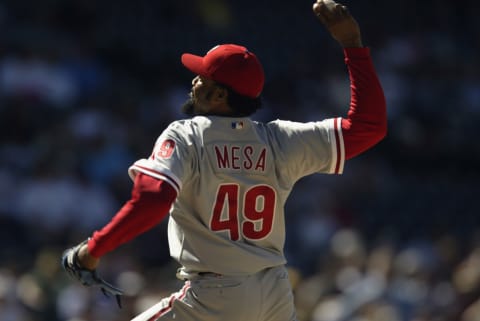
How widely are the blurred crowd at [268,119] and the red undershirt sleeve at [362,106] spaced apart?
3.23m

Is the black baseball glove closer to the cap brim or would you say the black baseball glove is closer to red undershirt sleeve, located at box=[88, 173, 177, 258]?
red undershirt sleeve, located at box=[88, 173, 177, 258]

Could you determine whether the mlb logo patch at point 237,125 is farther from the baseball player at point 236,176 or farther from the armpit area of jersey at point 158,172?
the armpit area of jersey at point 158,172

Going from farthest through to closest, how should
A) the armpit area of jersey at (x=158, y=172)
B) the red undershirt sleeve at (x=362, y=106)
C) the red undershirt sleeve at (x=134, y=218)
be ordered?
1. the red undershirt sleeve at (x=362, y=106)
2. the armpit area of jersey at (x=158, y=172)
3. the red undershirt sleeve at (x=134, y=218)

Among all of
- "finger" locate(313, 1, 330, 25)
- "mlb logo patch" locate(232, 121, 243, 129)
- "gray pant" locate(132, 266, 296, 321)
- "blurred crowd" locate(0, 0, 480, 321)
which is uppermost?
"finger" locate(313, 1, 330, 25)

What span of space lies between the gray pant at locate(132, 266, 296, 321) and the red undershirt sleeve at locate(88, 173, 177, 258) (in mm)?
454

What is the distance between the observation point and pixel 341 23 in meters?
4.27

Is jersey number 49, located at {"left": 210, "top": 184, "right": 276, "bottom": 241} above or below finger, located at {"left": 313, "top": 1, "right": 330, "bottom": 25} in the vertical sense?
below

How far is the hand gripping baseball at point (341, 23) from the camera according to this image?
4273 millimetres

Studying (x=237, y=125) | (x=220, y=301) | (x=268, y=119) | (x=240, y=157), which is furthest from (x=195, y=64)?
→ (x=268, y=119)

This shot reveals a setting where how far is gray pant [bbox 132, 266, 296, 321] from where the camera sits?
4023 millimetres

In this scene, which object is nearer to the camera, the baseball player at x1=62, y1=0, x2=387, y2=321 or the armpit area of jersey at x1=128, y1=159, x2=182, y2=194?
the armpit area of jersey at x1=128, y1=159, x2=182, y2=194

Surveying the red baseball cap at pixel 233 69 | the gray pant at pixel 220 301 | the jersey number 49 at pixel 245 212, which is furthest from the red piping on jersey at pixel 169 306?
the red baseball cap at pixel 233 69

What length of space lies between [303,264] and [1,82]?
10.6 ft

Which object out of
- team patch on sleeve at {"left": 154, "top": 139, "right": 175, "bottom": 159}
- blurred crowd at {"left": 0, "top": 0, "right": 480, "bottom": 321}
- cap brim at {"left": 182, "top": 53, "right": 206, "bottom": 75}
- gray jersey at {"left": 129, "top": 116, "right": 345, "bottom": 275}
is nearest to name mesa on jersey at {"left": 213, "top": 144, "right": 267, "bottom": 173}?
gray jersey at {"left": 129, "top": 116, "right": 345, "bottom": 275}
